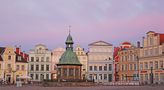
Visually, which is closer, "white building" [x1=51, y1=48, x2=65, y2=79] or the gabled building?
the gabled building

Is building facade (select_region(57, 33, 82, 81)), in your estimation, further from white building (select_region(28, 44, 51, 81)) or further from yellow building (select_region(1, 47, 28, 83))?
white building (select_region(28, 44, 51, 81))

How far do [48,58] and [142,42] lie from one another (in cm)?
2213

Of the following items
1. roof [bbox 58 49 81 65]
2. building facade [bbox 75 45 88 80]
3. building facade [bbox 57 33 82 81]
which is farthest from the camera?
building facade [bbox 75 45 88 80]

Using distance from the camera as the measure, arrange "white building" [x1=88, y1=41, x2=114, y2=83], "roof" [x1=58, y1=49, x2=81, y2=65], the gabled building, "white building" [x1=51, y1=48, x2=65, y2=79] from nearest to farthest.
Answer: "roof" [x1=58, y1=49, x2=81, y2=65] → the gabled building → "white building" [x1=88, y1=41, x2=114, y2=83] → "white building" [x1=51, y1=48, x2=65, y2=79]

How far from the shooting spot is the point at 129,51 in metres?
73.4

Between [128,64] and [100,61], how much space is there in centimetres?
838

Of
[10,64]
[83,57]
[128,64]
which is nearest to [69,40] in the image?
[128,64]

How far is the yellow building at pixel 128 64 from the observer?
72188mm

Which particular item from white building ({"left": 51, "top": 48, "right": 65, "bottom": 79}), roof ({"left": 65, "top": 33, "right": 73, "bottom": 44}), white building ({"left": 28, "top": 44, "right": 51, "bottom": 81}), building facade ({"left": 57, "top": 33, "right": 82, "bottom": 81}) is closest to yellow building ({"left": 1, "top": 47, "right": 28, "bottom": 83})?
white building ({"left": 28, "top": 44, "right": 51, "bottom": 81})

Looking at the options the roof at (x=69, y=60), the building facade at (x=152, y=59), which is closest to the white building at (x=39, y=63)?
the building facade at (x=152, y=59)

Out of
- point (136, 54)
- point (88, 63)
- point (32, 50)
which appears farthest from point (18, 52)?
point (136, 54)

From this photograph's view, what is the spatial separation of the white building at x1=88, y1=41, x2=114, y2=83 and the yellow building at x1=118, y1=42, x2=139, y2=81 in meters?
3.63

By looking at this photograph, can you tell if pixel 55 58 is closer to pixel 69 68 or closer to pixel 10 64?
pixel 10 64

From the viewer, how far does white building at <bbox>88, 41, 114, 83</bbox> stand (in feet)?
262
